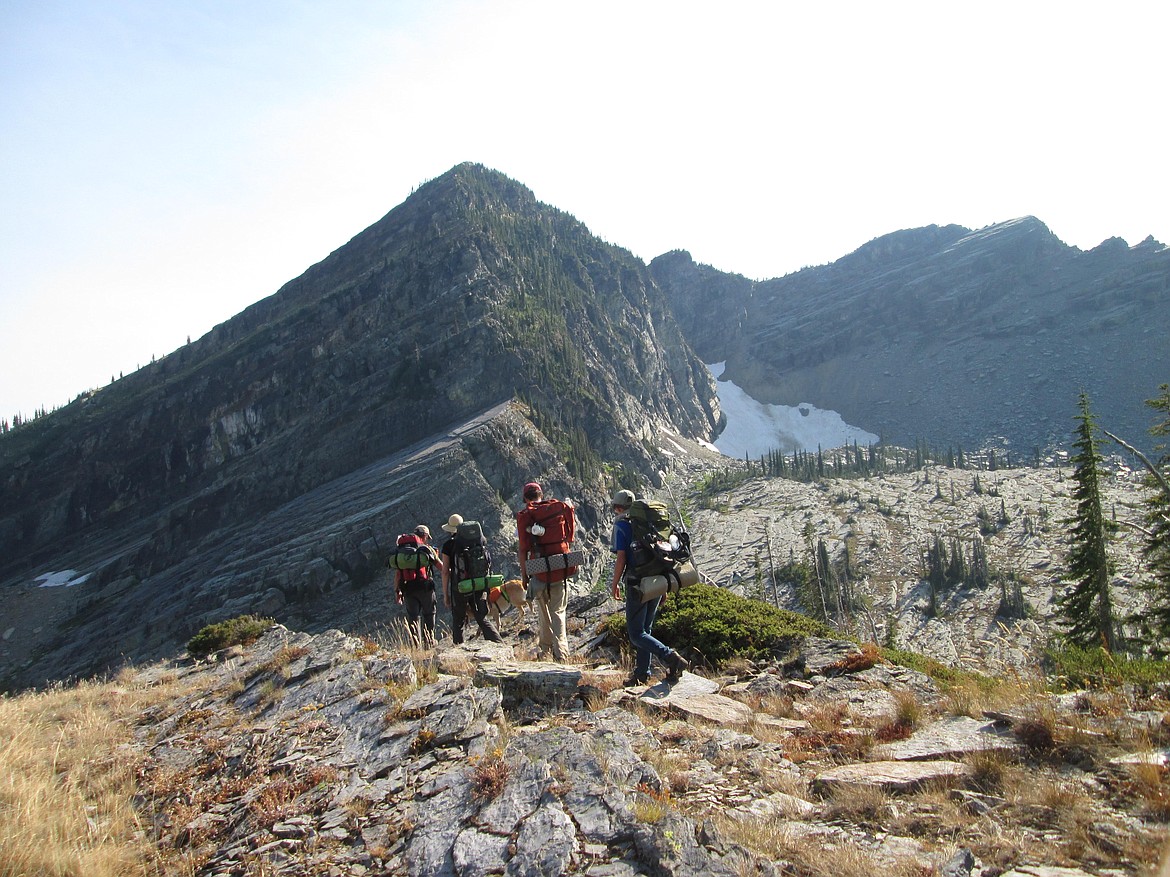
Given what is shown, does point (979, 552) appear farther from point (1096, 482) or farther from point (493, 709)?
point (493, 709)

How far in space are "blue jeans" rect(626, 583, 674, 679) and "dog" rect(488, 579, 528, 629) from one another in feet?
9.61

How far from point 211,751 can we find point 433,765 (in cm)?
336

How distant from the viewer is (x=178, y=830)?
19.1 feet

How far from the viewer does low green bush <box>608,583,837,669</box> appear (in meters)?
10.9

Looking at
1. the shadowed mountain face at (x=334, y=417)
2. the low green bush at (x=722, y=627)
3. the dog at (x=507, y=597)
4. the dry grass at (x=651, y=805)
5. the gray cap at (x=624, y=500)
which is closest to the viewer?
the dry grass at (x=651, y=805)

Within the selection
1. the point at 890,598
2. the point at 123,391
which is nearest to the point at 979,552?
the point at 890,598

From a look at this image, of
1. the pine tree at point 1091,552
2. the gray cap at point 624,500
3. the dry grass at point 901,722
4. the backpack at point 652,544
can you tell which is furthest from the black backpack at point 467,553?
the pine tree at point 1091,552

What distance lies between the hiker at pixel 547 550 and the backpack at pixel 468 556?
2264 millimetres

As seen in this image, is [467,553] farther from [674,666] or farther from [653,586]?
[674,666]

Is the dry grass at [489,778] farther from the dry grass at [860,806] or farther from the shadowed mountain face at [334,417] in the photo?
the shadowed mountain face at [334,417]

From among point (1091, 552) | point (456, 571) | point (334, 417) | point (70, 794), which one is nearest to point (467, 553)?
point (456, 571)

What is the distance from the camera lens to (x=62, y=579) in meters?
98.1

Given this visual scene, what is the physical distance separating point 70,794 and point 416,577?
7260mm

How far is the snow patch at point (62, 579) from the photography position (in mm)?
96062
